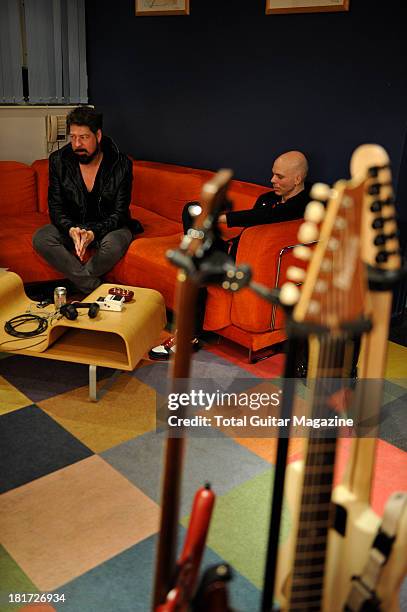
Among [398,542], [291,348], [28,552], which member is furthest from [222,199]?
[28,552]

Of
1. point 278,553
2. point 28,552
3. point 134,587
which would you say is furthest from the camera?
point 28,552

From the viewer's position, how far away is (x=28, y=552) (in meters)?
2.05

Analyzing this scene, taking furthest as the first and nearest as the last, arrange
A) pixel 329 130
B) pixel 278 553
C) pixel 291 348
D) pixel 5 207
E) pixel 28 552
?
pixel 5 207 → pixel 329 130 → pixel 28 552 → pixel 278 553 → pixel 291 348

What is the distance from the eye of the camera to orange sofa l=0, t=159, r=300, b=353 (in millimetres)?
3318

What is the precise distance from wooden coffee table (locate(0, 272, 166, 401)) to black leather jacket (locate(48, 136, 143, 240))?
93 cm

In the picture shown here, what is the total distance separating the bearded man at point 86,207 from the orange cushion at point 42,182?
645mm

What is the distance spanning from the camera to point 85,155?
4035mm

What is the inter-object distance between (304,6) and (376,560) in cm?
383

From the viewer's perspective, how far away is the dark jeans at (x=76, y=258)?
3900mm

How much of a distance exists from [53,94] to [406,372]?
3.75 m

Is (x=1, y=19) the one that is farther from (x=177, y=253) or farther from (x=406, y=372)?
(x=177, y=253)

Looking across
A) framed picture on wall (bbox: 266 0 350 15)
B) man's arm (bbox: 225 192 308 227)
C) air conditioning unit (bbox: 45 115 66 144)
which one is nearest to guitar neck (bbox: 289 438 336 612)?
man's arm (bbox: 225 192 308 227)

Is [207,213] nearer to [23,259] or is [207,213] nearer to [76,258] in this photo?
[76,258]

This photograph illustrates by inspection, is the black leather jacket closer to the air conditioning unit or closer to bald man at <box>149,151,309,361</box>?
bald man at <box>149,151,309,361</box>
